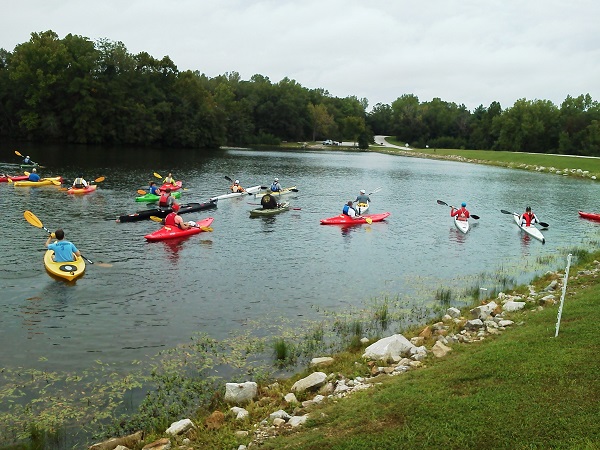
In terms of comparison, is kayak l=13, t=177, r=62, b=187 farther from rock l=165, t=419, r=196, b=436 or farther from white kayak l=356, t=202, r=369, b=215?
rock l=165, t=419, r=196, b=436

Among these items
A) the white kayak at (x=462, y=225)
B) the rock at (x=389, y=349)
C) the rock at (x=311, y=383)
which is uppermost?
the white kayak at (x=462, y=225)

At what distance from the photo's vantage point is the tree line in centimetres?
8819

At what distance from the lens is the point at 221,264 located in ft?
70.6

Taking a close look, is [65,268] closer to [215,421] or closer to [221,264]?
[221,264]

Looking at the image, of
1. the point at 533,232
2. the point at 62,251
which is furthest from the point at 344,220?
the point at 62,251

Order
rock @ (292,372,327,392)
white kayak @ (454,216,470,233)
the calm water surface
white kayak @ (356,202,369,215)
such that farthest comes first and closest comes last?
white kayak @ (356,202,369,215), white kayak @ (454,216,470,233), the calm water surface, rock @ (292,372,327,392)

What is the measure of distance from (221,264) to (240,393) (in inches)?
456

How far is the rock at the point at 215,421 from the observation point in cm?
884

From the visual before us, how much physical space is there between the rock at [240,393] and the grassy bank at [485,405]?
6.97ft

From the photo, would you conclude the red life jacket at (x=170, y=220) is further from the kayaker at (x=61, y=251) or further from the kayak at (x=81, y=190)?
the kayak at (x=81, y=190)

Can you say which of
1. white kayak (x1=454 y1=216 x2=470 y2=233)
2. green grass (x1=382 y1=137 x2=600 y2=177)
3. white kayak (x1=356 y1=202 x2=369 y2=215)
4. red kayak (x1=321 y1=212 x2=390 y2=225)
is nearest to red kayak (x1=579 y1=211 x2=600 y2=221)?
white kayak (x1=454 y1=216 x2=470 y2=233)

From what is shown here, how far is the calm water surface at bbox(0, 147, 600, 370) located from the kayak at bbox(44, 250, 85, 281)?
338 mm

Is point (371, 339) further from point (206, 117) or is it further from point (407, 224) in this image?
point (206, 117)

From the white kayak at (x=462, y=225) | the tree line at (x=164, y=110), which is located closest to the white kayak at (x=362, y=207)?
the white kayak at (x=462, y=225)
